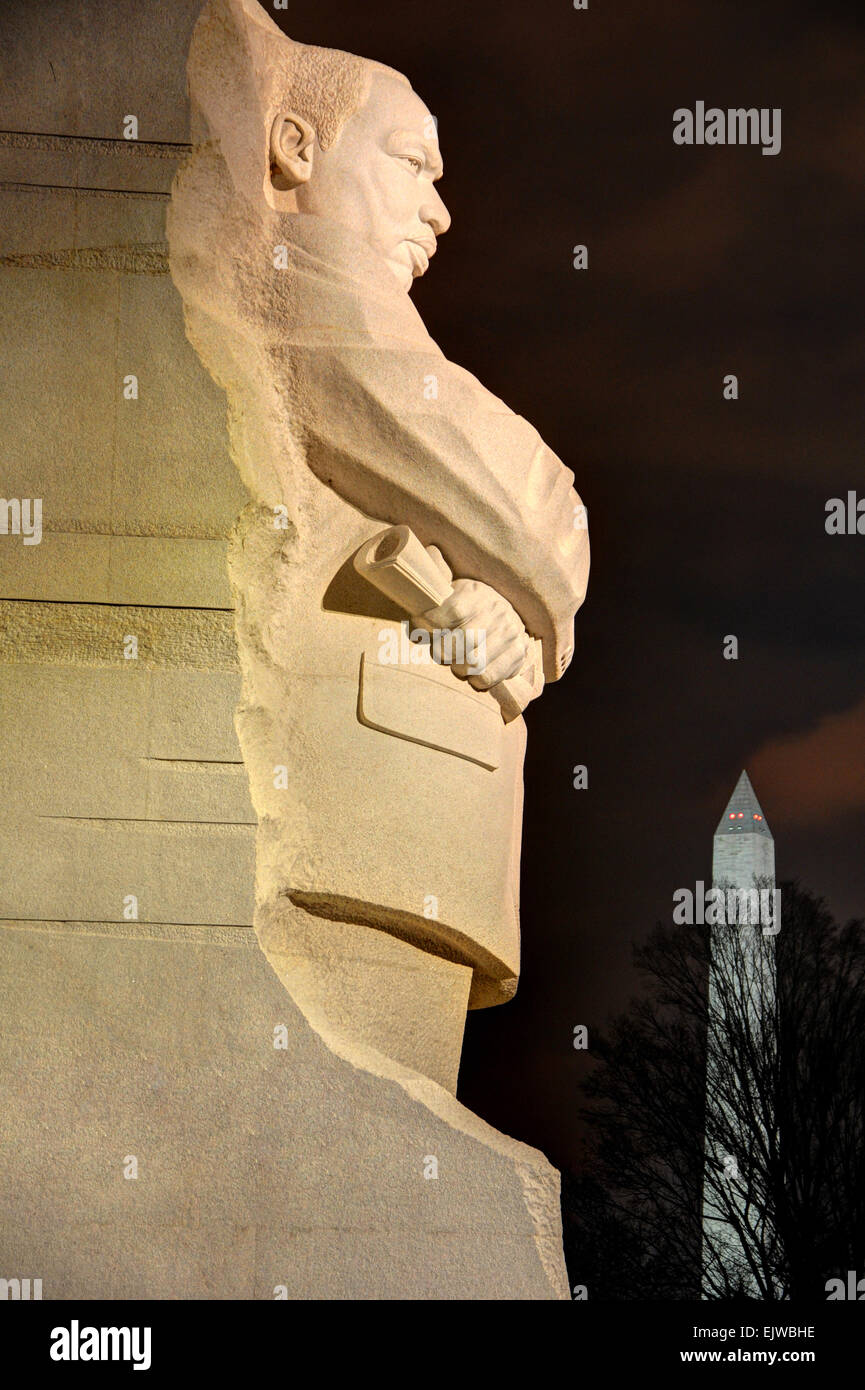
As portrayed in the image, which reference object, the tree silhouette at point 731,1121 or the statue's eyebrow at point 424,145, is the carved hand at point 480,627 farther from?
the tree silhouette at point 731,1121

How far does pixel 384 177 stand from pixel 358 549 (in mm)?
1279

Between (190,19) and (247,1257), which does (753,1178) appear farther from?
(190,19)

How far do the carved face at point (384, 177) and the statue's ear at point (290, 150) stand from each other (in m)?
0.03

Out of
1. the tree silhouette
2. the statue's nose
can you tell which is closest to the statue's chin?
the statue's nose

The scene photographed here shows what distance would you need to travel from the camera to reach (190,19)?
16.9 feet

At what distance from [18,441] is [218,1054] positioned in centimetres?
187

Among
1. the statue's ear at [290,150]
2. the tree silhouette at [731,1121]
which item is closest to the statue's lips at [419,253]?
the statue's ear at [290,150]

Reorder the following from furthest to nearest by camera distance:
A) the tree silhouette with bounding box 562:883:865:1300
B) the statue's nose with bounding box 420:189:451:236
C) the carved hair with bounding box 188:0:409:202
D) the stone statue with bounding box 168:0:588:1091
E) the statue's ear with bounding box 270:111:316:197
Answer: the tree silhouette with bounding box 562:883:865:1300 < the statue's nose with bounding box 420:189:451:236 < the statue's ear with bounding box 270:111:316:197 < the carved hair with bounding box 188:0:409:202 < the stone statue with bounding box 168:0:588:1091

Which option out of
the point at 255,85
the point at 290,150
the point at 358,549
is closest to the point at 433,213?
the point at 290,150

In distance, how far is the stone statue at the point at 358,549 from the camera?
16.4 ft

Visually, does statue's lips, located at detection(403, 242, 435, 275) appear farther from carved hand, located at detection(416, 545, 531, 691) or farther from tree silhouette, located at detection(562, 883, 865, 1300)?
tree silhouette, located at detection(562, 883, 865, 1300)

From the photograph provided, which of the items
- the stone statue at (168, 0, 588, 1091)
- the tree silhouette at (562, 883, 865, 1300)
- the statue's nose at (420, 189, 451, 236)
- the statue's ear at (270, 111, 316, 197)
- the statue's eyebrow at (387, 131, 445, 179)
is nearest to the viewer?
the stone statue at (168, 0, 588, 1091)

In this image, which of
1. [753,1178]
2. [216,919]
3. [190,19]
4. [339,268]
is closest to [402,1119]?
[216,919]

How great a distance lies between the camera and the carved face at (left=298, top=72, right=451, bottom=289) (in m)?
5.44
